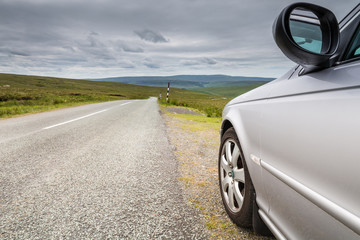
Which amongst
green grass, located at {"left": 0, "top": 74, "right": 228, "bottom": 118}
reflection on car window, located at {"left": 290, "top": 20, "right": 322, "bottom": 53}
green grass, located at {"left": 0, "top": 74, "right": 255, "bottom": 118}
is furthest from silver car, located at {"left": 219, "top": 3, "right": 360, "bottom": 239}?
green grass, located at {"left": 0, "top": 74, "right": 228, "bottom": 118}

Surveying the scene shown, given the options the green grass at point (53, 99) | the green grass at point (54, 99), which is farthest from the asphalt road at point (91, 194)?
the green grass at point (53, 99)

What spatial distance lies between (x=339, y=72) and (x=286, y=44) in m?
0.27

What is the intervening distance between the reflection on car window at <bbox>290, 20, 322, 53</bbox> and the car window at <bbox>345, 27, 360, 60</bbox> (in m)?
0.15

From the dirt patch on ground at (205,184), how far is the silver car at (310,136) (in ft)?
1.05

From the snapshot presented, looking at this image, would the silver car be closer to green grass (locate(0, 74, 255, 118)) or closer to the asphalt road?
the asphalt road

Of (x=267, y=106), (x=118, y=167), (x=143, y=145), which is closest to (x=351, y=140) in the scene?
(x=267, y=106)

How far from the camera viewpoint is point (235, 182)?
2039 mm

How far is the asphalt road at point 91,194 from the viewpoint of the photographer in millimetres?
1927

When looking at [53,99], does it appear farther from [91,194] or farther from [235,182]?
[235,182]

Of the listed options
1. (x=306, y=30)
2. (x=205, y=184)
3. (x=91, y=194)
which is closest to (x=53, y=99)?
(x=91, y=194)

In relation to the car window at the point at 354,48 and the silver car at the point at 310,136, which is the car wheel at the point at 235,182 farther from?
the car window at the point at 354,48

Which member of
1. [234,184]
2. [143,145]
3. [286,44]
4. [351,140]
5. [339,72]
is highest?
[286,44]

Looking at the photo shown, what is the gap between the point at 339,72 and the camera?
3.51 ft

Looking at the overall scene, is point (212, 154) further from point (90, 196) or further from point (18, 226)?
point (18, 226)
